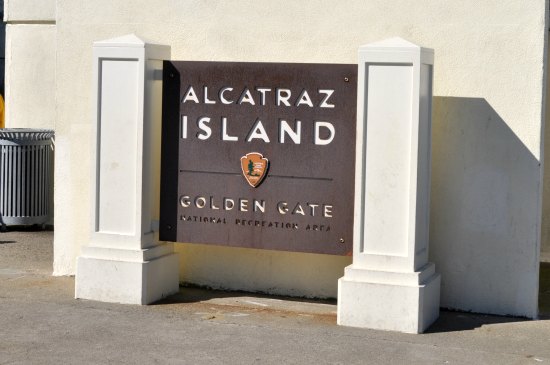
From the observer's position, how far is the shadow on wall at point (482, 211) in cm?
869

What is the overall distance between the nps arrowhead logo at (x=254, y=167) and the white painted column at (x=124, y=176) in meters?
0.83

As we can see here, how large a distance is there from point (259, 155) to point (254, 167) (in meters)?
0.11

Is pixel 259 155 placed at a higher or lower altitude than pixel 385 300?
higher

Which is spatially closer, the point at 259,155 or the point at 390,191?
the point at 390,191

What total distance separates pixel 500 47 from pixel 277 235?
7.79ft

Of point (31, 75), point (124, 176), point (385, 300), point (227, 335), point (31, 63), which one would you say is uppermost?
point (31, 63)

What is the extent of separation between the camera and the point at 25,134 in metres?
13.0

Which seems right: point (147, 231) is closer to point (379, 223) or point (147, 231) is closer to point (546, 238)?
point (379, 223)

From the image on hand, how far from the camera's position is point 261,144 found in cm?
893

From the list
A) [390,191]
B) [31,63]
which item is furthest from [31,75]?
[390,191]

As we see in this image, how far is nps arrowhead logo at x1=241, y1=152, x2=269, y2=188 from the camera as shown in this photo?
8.92 meters

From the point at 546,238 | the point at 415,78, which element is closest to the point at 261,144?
the point at 415,78

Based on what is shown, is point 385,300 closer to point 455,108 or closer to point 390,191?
point 390,191

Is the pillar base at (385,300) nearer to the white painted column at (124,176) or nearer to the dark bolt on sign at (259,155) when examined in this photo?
the dark bolt on sign at (259,155)
